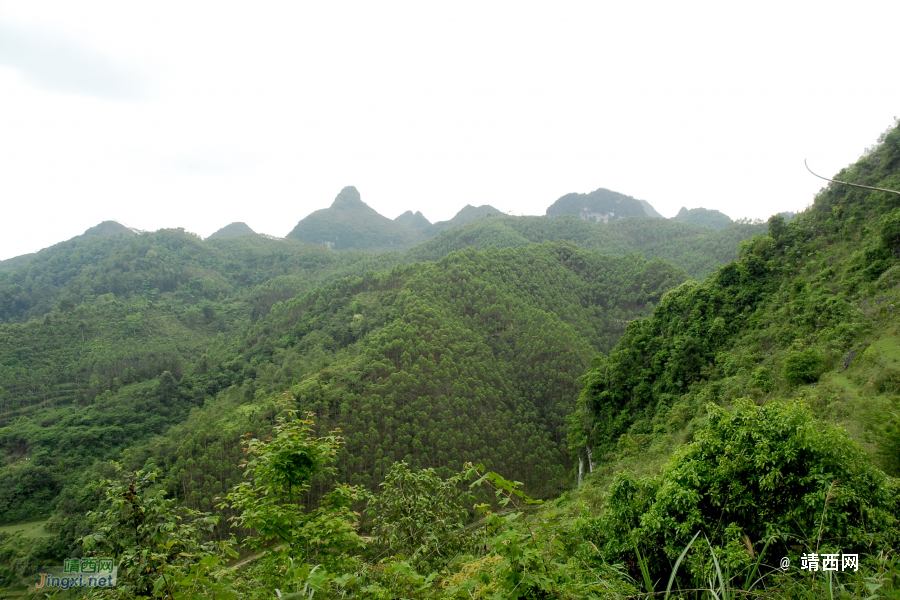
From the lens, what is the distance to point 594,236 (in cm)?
8400

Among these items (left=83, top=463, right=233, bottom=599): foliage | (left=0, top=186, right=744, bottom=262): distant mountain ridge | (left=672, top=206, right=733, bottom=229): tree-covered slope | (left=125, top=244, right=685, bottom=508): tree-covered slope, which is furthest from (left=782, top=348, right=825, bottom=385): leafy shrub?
(left=672, top=206, right=733, bottom=229): tree-covered slope

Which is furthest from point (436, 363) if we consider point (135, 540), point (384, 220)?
point (384, 220)

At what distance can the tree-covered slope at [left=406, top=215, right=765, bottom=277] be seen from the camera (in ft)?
226

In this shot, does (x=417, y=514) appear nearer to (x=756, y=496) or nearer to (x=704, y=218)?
(x=756, y=496)

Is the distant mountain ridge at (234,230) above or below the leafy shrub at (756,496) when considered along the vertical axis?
above

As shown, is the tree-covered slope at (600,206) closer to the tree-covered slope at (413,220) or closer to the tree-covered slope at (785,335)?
the tree-covered slope at (413,220)

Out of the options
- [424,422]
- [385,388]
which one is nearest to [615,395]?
[424,422]

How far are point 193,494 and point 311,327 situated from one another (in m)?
23.2

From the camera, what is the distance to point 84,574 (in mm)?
3109

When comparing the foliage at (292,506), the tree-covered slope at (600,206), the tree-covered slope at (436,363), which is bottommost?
the tree-covered slope at (436,363)

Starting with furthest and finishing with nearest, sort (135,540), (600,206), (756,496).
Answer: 1. (600,206)
2. (756,496)
3. (135,540)

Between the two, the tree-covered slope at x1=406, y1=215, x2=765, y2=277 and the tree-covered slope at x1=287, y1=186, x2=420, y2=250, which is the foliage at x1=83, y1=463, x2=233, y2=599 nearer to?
the tree-covered slope at x1=406, y1=215, x2=765, y2=277

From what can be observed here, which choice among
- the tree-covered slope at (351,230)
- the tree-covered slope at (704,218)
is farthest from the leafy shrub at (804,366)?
the tree-covered slope at (351,230)

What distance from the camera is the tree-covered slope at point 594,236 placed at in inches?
2710
